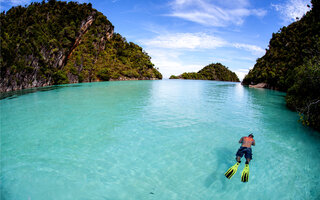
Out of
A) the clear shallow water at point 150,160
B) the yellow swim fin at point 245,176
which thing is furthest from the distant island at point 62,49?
the yellow swim fin at point 245,176

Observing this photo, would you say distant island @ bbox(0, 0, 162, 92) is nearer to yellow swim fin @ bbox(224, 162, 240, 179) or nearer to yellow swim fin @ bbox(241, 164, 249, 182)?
yellow swim fin @ bbox(224, 162, 240, 179)

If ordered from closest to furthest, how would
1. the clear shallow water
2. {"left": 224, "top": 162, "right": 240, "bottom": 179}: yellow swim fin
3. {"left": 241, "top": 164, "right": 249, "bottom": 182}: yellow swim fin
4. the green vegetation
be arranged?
the clear shallow water < {"left": 241, "top": 164, "right": 249, "bottom": 182}: yellow swim fin < {"left": 224, "top": 162, "right": 240, "bottom": 179}: yellow swim fin < the green vegetation

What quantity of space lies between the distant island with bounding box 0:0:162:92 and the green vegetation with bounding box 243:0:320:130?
167 ft

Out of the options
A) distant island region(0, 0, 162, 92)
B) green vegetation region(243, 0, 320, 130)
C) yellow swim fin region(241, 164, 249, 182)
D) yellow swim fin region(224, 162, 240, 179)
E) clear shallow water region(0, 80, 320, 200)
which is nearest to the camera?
clear shallow water region(0, 80, 320, 200)

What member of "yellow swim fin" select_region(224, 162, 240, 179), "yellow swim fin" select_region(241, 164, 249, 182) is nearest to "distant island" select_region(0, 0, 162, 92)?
"yellow swim fin" select_region(224, 162, 240, 179)

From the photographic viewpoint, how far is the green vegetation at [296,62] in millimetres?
15891

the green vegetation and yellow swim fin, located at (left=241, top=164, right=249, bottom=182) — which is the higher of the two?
the green vegetation

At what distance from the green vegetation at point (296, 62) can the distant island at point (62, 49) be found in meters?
50.8

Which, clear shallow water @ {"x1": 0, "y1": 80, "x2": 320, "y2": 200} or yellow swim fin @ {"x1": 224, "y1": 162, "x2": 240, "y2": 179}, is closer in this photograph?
clear shallow water @ {"x1": 0, "y1": 80, "x2": 320, "y2": 200}

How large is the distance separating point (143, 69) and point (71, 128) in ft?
372

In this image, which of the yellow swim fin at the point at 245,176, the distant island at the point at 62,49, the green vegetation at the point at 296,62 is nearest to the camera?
the yellow swim fin at the point at 245,176

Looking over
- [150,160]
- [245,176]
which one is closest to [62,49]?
[150,160]

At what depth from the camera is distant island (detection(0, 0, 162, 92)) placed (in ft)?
130

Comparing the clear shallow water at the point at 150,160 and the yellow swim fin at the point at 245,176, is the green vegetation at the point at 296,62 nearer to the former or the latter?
the clear shallow water at the point at 150,160
